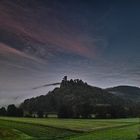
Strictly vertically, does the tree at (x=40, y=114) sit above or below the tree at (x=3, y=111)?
above

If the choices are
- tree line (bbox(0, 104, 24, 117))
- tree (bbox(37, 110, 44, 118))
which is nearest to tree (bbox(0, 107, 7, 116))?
tree line (bbox(0, 104, 24, 117))

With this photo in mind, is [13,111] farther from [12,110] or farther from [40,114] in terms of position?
[40,114]

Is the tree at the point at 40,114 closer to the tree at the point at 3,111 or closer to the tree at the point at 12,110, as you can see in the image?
the tree at the point at 12,110

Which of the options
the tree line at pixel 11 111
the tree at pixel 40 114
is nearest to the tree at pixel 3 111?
the tree line at pixel 11 111

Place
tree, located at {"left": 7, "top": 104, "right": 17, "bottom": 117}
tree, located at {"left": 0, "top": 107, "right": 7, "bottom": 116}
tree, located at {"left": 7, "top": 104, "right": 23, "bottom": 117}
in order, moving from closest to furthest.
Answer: tree, located at {"left": 0, "top": 107, "right": 7, "bottom": 116} → tree, located at {"left": 7, "top": 104, "right": 17, "bottom": 117} → tree, located at {"left": 7, "top": 104, "right": 23, "bottom": 117}

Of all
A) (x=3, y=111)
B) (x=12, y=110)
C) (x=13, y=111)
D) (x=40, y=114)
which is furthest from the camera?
(x=40, y=114)

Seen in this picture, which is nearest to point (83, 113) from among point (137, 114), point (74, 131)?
point (137, 114)

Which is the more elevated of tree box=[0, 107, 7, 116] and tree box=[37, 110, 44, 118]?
tree box=[37, 110, 44, 118]

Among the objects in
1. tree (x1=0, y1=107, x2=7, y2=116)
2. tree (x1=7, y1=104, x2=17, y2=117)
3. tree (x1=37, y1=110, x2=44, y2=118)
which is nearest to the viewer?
tree (x1=0, y1=107, x2=7, y2=116)

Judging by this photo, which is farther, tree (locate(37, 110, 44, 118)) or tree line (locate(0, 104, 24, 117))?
tree (locate(37, 110, 44, 118))

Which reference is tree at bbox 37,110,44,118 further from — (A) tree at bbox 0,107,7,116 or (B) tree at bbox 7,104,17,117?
(A) tree at bbox 0,107,7,116

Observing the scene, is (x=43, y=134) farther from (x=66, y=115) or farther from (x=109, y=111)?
(x=109, y=111)

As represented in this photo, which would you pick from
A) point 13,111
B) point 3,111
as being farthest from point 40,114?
point 3,111

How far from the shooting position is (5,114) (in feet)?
310
